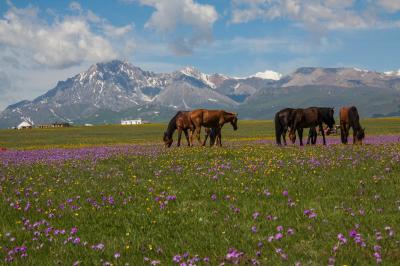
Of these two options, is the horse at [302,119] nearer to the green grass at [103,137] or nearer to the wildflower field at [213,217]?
the wildflower field at [213,217]

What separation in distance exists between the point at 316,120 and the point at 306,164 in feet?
55.2

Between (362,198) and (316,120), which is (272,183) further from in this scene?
(316,120)

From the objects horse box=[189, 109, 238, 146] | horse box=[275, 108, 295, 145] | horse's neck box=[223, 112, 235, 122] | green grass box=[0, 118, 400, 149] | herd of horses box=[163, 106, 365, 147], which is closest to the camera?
horse box=[275, 108, 295, 145]

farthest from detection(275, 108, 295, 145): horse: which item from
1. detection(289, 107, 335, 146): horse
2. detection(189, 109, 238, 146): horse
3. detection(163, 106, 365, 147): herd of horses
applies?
detection(189, 109, 238, 146): horse

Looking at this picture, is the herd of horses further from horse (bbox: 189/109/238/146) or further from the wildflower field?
the wildflower field

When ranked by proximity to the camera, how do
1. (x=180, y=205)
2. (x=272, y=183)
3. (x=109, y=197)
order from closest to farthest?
(x=180, y=205), (x=109, y=197), (x=272, y=183)

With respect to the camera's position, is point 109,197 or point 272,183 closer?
point 109,197

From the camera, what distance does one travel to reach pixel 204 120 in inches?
1315

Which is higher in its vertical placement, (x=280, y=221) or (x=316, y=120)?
(x=316, y=120)

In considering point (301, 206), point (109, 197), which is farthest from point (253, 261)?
point (109, 197)

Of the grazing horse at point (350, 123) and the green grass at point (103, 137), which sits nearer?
the grazing horse at point (350, 123)

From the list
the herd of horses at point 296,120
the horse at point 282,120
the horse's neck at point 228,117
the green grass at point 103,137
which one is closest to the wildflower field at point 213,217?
the horse at point 282,120

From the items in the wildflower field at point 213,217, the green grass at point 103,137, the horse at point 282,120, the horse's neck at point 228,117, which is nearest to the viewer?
the wildflower field at point 213,217

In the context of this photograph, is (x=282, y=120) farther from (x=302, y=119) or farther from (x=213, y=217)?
(x=213, y=217)
